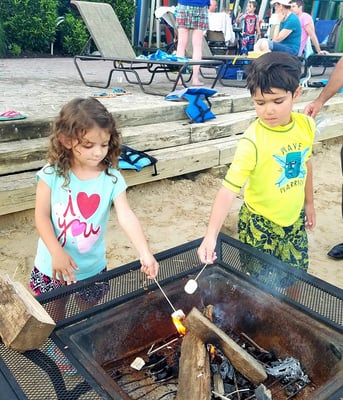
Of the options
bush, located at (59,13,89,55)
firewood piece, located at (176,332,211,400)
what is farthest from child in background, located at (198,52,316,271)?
bush, located at (59,13,89,55)

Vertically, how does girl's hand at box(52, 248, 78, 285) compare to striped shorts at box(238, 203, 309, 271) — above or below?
above

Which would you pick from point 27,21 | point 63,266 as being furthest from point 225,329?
point 27,21

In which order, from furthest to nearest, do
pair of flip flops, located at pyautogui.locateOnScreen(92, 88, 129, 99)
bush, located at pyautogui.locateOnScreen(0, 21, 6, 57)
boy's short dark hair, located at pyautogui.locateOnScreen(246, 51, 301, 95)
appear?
bush, located at pyautogui.locateOnScreen(0, 21, 6, 57), pair of flip flops, located at pyautogui.locateOnScreen(92, 88, 129, 99), boy's short dark hair, located at pyautogui.locateOnScreen(246, 51, 301, 95)

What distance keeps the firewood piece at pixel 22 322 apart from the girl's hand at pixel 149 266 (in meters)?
0.48

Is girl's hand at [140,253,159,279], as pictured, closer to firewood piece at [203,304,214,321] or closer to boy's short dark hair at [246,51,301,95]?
firewood piece at [203,304,214,321]

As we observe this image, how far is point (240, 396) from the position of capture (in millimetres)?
1715

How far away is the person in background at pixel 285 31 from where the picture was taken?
6.79m

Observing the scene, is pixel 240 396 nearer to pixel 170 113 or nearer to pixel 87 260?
pixel 87 260

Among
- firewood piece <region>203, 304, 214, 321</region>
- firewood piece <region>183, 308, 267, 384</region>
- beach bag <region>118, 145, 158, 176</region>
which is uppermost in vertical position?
firewood piece <region>183, 308, 267, 384</region>

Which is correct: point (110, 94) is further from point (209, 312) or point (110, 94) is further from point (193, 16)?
point (209, 312)

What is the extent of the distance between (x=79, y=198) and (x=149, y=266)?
0.49 m

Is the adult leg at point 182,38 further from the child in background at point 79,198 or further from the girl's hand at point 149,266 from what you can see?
the girl's hand at point 149,266

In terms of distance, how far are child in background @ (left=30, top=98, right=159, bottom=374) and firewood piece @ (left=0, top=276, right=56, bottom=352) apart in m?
0.32

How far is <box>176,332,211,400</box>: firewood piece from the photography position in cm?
151
